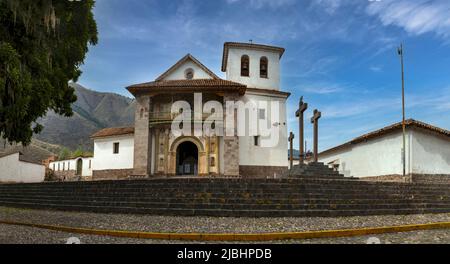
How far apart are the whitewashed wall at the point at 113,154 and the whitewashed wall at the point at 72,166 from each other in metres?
2.49

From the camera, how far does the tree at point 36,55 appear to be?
24.9ft

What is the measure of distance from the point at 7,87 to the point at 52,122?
120m

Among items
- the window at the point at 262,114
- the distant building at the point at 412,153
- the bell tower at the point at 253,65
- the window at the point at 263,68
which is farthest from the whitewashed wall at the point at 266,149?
the distant building at the point at 412,153

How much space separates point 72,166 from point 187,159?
578 inches

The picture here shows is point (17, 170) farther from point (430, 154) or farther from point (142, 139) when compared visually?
point (430, 154)

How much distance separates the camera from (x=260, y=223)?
27.7 ft

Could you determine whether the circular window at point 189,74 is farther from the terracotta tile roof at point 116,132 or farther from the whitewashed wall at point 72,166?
the whitewashed wall at point 72,166

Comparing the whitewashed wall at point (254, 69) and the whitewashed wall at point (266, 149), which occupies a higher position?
the whitewashed wall at point (254, 69)

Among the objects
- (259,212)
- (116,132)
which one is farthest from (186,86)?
(259,212)

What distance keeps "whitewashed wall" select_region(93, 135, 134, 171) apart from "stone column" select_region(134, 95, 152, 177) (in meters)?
1.99

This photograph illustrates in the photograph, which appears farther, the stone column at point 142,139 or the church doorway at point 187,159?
the church doorway at point 187,159

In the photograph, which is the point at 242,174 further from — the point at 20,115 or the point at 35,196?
the point at 20,115

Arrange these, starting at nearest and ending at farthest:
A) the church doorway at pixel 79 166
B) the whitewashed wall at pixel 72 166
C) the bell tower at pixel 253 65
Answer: the bell tower at pixel 253 65
the whitewashed wall at pixel 72 166
the church doorway at pixel 79 166

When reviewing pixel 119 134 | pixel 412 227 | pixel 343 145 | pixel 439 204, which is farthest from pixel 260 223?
pixel 119 134
